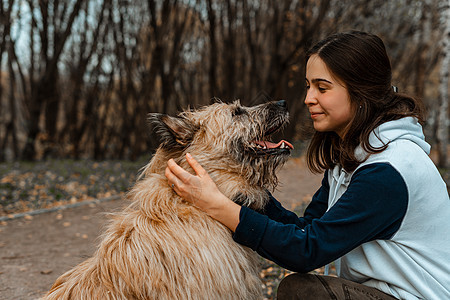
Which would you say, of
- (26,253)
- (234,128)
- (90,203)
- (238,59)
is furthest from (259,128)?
(238,59)

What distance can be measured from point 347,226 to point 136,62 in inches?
410

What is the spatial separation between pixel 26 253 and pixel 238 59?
1038 centimetres

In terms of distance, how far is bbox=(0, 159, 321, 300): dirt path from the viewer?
3555 mm

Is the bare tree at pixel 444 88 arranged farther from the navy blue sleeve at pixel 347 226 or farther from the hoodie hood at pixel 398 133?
the navy blue sleeve at pixel 347 226

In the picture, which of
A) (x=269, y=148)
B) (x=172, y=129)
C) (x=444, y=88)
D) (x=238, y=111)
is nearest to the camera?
(x=172, y=129)

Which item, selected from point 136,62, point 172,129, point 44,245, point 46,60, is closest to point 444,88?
point 136,62

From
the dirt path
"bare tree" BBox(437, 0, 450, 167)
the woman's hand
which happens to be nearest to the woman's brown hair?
the woman's hand

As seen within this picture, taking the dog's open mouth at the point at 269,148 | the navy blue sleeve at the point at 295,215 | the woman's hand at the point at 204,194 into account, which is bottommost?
the navy blue sleeve at the point at 295,215

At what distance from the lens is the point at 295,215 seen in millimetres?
2639

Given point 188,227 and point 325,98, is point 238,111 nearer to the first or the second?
point 325,98

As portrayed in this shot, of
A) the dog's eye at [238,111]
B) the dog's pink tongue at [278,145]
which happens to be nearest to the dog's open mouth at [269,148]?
the dog's pink tongue at [278,145]

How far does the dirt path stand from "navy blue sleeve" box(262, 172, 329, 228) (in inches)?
→ 8.7

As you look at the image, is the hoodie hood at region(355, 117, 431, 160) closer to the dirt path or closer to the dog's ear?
the dirt path

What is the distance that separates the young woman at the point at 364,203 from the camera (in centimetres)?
183
